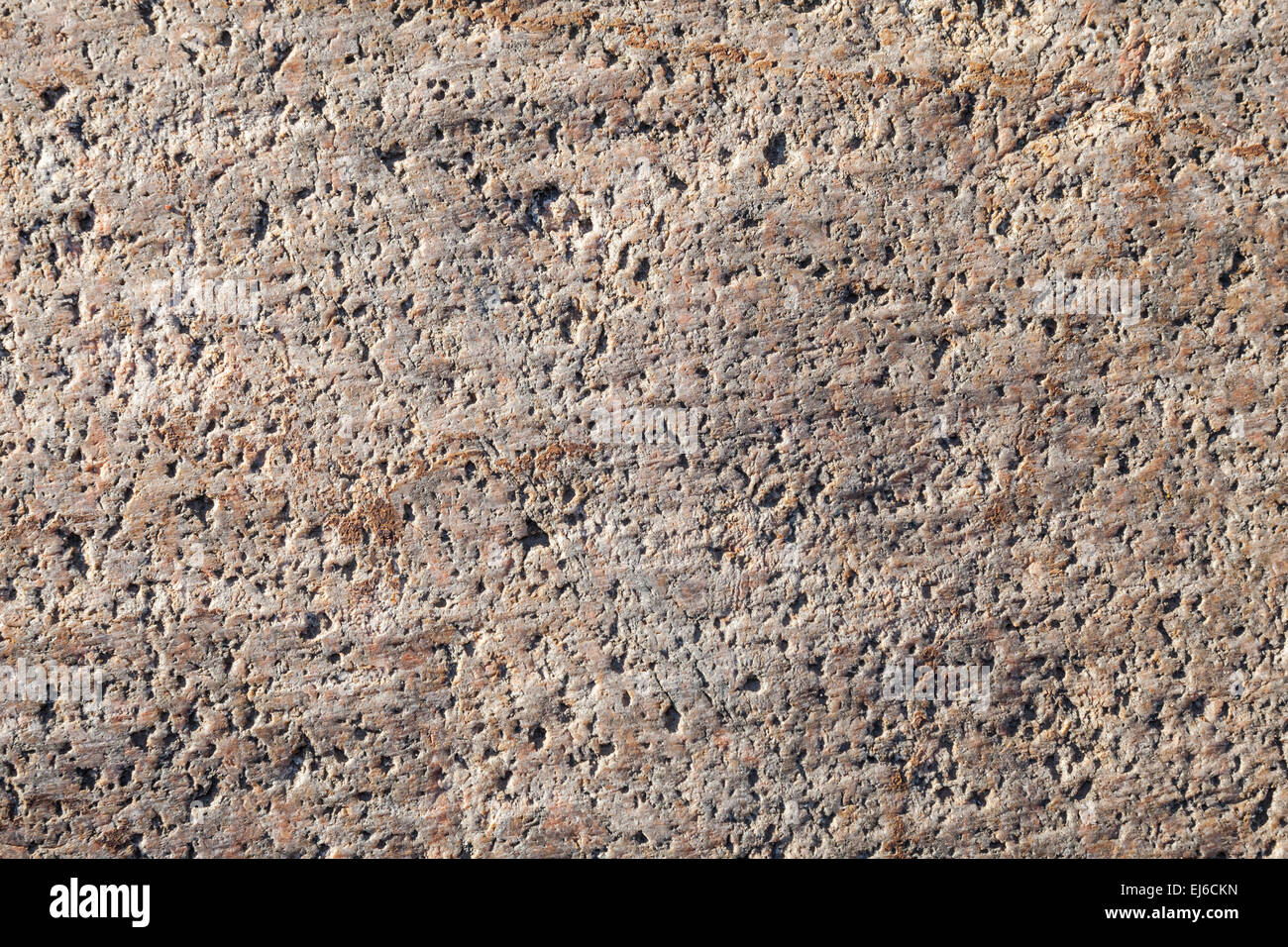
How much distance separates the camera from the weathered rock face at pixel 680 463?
1606 mm

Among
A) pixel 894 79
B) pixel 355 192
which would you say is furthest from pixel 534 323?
pixel 894 79

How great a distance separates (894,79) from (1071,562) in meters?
1.01

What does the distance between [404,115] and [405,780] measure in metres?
1.32

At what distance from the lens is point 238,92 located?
1650mm

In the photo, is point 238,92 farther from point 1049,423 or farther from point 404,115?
point 1049,423

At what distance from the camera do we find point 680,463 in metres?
1.62

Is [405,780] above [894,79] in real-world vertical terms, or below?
below

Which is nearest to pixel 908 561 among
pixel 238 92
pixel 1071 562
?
pixel 1071 562

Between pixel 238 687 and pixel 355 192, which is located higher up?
pixel 355 192

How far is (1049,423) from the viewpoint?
1610 millimetres

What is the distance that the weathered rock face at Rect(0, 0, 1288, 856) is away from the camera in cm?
161

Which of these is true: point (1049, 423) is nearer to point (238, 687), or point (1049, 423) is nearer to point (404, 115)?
point (404, 115)
